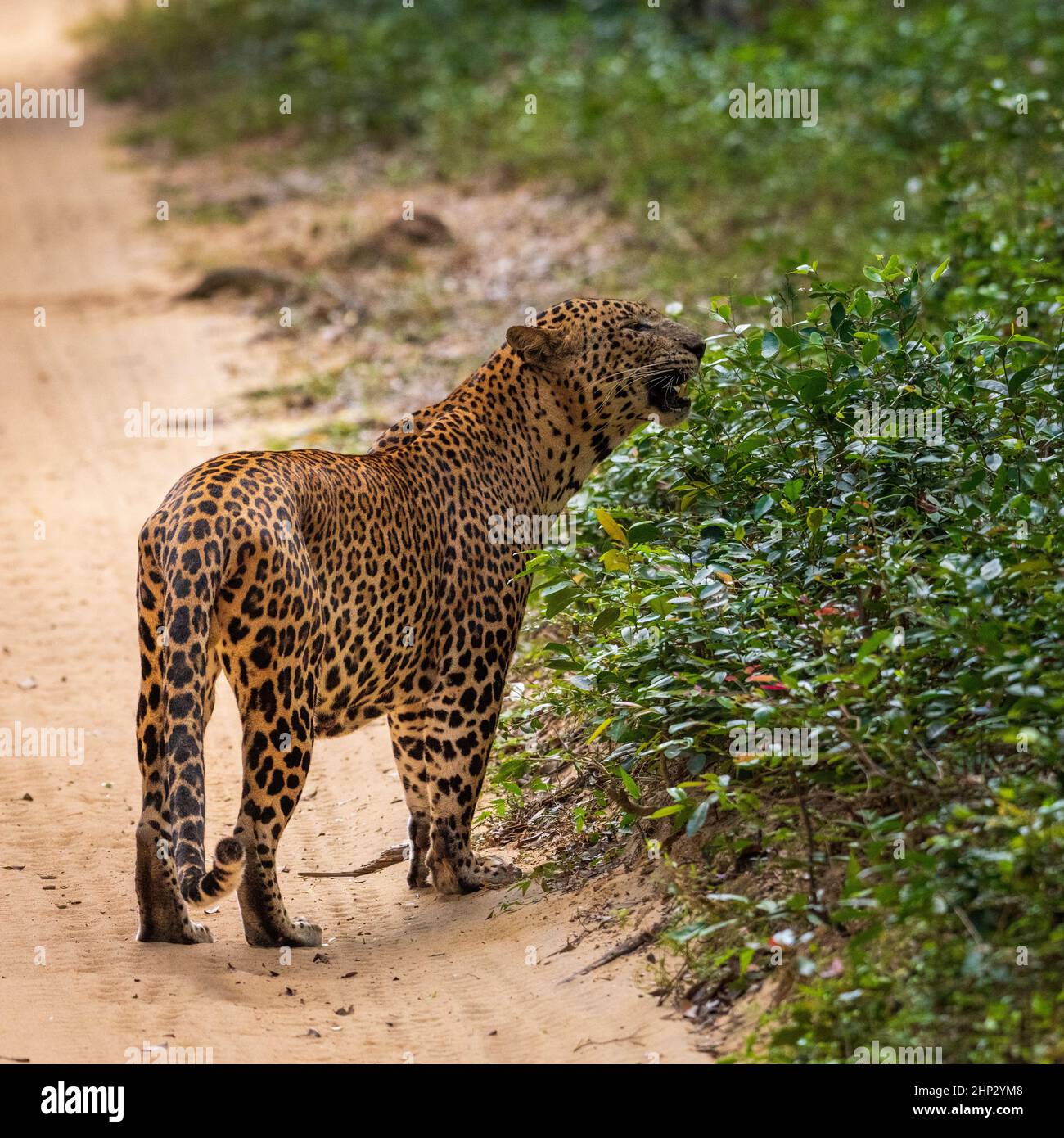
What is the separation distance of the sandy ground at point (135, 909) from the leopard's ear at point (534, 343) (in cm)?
223

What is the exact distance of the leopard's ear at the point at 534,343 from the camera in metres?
6.47

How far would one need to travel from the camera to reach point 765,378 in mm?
6191

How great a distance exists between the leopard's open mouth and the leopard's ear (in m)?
0.48

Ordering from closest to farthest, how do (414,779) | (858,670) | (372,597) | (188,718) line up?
(858,670), (188,718), (372,597), (414,779)

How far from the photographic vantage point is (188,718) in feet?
A: 16.8

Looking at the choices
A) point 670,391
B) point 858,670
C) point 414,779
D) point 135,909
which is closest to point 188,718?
point 135,909

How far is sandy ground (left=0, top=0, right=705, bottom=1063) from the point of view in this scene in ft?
16.3

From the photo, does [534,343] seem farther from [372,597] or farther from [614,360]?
[372,597]

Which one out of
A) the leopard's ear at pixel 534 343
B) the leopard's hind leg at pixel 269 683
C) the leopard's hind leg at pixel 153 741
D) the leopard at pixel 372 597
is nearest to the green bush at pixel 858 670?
the leopard at pixel 372 597

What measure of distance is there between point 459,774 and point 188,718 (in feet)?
4.59

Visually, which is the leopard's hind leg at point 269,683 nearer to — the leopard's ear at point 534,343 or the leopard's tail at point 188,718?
the leopard's tail at point 188,718

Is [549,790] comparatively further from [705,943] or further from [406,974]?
[705,943]

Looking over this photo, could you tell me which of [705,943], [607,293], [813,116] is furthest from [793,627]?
[813,116]
